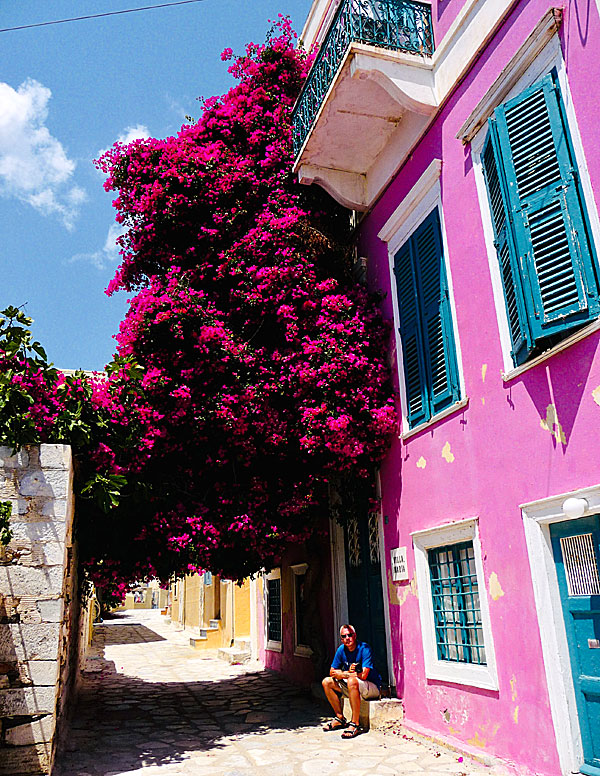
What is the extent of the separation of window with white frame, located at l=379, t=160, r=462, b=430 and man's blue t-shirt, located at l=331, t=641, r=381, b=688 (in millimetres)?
2680

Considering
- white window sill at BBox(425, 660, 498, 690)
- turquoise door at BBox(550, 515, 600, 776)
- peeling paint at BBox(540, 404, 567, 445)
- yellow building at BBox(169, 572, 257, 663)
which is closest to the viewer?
turquoise door at BBox(550, 515, 600, 776)

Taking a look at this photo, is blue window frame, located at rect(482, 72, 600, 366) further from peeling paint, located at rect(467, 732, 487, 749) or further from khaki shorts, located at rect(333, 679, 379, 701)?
khaki shorts, located at rect(333, 679, 379, 701)

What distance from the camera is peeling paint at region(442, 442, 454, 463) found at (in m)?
6.86

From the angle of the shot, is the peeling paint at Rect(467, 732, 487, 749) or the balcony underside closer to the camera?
the peeling paint at Rect(467, 732, 487, 749)

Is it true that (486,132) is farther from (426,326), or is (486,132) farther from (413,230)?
(426,326)

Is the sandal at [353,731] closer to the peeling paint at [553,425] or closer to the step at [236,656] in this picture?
the peeling paint at [553,425]

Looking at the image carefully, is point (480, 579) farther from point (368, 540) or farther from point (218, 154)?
point (218, 154)

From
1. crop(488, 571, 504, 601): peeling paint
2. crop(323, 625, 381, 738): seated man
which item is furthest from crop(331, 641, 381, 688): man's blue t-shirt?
crop(488, 571, 504, 601): peeling paint

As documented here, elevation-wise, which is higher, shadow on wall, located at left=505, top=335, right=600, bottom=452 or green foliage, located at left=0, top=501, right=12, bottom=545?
shadow on wall, located at left=505, top=335, right=600, bottom=452

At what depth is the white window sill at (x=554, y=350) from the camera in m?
4.80

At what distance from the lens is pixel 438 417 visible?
707 centimetres

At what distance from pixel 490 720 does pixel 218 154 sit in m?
7.72

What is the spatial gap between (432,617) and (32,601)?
13.4 ft

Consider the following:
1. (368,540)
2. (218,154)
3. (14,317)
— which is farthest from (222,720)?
(218,154)
